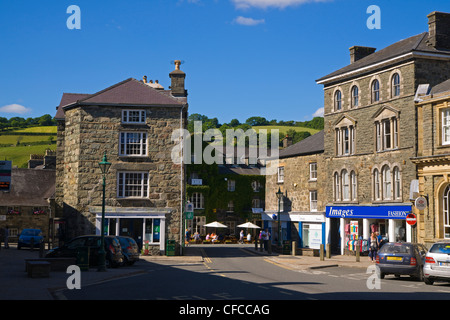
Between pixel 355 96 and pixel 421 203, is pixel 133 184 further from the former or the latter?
pixel 421 203

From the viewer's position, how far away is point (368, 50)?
43.8m

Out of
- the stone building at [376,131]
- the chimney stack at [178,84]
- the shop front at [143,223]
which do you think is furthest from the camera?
the chimney stack at [178,84]

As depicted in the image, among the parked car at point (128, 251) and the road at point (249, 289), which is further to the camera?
the parked car at point (128, 251)

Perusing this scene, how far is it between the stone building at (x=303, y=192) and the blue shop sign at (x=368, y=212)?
1876 mm

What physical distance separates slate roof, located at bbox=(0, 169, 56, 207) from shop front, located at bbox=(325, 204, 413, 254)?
28.0 m

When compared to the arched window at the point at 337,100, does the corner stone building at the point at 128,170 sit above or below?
below

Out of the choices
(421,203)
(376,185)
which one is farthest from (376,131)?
(421,203)

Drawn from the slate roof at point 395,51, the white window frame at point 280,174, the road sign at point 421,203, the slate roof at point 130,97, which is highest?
the slate roof at point 395,51

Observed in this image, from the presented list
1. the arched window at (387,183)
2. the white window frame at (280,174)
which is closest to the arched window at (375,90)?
the arched window at (387,183)

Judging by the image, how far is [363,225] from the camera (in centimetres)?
3925

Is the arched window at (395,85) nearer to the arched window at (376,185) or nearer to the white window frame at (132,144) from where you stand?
the arched window at (376,185)

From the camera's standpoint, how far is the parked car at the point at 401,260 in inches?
860

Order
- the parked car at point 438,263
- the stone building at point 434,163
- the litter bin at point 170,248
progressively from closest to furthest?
the parked car at point 438,263
the stone building at point 434,163
the litter bin at point 170,248
